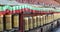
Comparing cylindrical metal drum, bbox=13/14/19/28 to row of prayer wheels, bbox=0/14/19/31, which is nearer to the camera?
row of prayer wheels, bbox=0/14/19/31

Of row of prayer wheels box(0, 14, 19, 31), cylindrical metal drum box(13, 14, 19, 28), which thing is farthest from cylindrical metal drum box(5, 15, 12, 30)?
cylindrical metal drum box(13, 14, 19, 28)

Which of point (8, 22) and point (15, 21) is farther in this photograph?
point (15, 21)

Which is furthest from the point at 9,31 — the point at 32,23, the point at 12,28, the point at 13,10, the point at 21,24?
the point at 32,23

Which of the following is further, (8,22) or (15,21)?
(15,21)

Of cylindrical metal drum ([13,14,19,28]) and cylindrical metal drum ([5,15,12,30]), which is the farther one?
cylindrical metal drum ([13,14,19,28])

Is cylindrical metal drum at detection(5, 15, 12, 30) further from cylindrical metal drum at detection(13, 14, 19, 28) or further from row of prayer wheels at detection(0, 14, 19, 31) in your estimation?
cylindrical metal drum at detection(13, 14, 19, 28)

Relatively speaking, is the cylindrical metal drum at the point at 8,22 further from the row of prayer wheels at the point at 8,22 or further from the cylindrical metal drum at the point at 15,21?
the cylindrical metal drum at the point at 15,21

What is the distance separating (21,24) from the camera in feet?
5.94

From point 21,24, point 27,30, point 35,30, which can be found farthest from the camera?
point 35,30

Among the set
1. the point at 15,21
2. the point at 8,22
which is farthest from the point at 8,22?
the point at 15,21

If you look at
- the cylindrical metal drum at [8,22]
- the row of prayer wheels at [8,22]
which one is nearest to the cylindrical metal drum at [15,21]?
the row of prayer wheels at [8,22]

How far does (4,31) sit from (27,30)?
0.54 meters

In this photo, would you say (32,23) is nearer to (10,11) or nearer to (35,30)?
(35,30)

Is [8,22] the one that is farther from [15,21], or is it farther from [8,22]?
[15,21]
